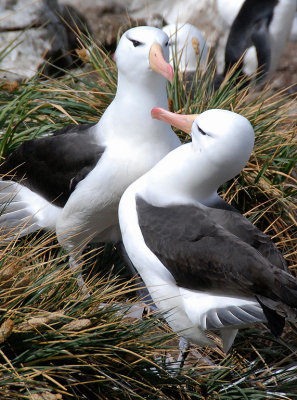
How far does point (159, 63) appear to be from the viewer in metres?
4.21

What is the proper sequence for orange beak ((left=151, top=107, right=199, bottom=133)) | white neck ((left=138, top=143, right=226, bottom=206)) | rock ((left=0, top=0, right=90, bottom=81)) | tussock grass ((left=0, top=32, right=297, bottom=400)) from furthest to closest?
rock ((left=0, top=0, right=90, bottom=81)), orange beak ((left=151, top=107, right=199, bottom=133)), white neck ((left=138, top=143, right=226, bottom=206)), tussock grass ((left=0, top=32, right=297, bottom=400))

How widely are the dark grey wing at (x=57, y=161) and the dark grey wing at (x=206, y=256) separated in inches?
27.4

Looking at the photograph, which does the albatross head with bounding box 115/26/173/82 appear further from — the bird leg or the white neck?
the bird leg

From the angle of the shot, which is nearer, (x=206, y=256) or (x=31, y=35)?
(x=206, y=256)

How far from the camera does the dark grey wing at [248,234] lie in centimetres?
378

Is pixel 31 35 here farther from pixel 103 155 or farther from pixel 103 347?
pixel 103 347

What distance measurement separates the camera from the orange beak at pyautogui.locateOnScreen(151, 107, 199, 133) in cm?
411

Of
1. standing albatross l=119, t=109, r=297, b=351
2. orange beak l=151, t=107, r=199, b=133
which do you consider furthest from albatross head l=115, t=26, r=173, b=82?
standing albatross l=119, t=109, r=297, b=351

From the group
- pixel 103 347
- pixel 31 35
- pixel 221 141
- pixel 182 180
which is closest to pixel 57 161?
pixel 182 180

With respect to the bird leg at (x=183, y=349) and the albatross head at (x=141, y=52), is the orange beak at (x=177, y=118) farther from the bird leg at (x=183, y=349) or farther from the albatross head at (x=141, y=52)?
the bird leg at (x=183, y=349)

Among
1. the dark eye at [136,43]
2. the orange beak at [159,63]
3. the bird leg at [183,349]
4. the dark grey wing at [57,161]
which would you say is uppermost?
the dark eye at [136,43]

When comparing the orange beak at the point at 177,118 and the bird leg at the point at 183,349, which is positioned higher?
the orange beak at the point at 177,118

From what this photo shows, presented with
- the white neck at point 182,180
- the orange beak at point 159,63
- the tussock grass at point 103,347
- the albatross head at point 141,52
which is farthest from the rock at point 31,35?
the white neck at point 182,180

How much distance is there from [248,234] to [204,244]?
294 mm
